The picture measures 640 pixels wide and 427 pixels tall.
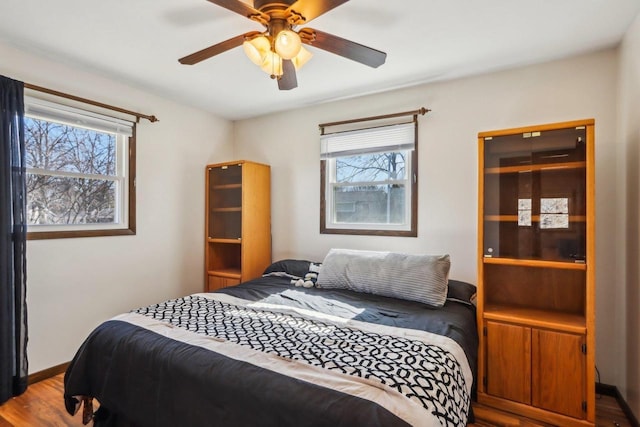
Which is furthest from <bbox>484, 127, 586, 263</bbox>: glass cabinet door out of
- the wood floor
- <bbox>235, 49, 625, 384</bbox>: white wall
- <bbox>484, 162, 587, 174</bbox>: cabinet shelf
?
the wood floor

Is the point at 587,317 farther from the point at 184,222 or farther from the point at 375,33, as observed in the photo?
the point at 184,222

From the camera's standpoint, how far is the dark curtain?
2.15 meters

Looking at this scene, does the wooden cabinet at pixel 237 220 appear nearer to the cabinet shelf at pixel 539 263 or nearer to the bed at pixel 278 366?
the bed at pixel 278 366

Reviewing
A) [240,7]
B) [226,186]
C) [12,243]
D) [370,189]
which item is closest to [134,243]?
[12,243]

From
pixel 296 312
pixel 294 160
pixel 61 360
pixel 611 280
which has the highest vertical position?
pixel 294 160

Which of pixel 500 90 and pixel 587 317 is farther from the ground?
pixel 500 90

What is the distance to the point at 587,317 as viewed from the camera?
194cm

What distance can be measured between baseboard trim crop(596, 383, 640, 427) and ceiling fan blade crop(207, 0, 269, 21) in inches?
122

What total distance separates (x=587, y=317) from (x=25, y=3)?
370cm

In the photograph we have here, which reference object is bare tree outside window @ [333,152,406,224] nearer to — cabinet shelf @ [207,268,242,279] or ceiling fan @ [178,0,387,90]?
cabinet shelf @ [207,268,242,279]

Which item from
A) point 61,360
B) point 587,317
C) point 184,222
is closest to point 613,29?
point 587,317

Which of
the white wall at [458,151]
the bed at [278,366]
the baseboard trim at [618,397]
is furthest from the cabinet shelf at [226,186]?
the baseboard trim at [618,397]

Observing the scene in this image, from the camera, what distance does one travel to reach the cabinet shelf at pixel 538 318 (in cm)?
197

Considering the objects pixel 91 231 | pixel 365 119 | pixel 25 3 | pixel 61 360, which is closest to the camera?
pixel 25 3
